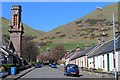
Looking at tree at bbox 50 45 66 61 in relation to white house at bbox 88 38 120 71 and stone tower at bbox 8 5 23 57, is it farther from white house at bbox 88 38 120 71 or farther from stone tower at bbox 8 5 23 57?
white house at bbox 88 38 120 71

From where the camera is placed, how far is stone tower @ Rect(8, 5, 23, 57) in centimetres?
9338

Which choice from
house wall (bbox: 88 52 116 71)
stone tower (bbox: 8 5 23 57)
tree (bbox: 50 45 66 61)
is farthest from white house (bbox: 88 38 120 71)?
tree (bbox: 50 45 66 61)

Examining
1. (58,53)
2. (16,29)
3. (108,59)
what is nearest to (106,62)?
(108,59)

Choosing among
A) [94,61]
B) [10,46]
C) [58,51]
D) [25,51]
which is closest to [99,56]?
[94,61]

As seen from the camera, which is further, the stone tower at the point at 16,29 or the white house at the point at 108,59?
the stone tower at the point at 16,29

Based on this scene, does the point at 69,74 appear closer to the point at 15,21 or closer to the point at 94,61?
the point at 94,61

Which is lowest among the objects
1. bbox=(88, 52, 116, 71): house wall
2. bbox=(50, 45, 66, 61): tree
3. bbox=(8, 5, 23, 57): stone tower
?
bbox=(88, 52, 116, 71): house wall

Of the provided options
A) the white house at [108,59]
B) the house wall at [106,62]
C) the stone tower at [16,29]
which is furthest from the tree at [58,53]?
the house wall at [106,62]

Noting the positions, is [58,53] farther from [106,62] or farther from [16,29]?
[106,62]

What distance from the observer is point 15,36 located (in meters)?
94.1

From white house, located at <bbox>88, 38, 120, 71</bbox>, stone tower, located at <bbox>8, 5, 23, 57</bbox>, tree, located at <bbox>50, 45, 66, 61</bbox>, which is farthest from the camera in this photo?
tree, located at <bbox>50, 45, 66, 61</bbox>

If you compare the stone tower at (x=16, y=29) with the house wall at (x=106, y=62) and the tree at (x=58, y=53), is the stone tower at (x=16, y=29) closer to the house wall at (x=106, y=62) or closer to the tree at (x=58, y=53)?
the house wall at (x=106, y=62)

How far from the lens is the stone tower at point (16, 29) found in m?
93.4

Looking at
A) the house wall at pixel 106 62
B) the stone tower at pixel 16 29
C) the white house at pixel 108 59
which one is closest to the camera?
the white house at pixel 108 59
